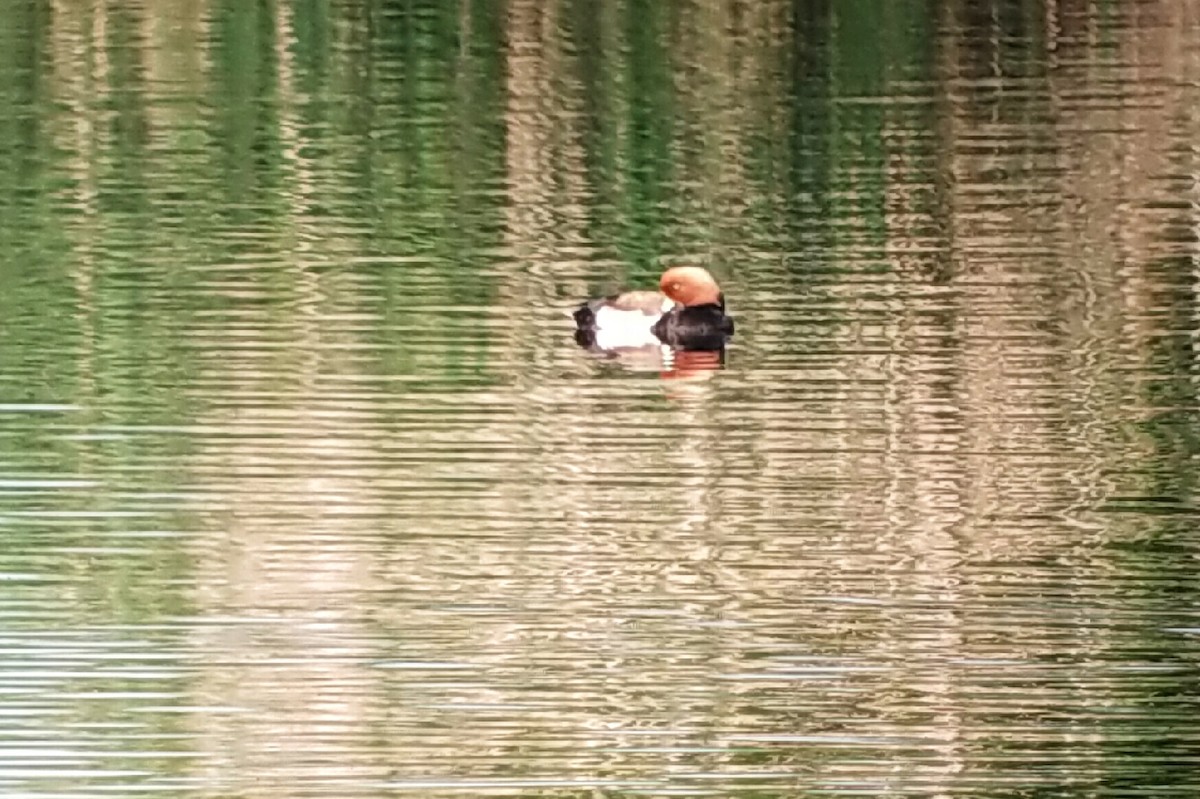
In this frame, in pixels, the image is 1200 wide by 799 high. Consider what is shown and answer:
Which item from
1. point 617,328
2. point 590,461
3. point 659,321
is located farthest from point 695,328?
point 590,461

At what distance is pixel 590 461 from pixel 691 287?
3.53m

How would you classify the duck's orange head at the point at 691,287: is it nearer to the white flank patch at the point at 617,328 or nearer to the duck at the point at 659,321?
the duck at the point at 659,321

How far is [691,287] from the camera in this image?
18.2 m

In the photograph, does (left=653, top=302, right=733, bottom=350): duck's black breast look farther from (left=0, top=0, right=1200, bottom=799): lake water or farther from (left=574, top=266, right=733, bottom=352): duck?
(left=0, top=0, right=1200, bottom=799): lake water

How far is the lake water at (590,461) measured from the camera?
437 inches

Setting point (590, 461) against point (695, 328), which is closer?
point (590, 461)

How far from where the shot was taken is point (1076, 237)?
848 inches

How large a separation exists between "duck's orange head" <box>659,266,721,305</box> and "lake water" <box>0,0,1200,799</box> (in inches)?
12.9

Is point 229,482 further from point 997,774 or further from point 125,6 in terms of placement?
point 125,6

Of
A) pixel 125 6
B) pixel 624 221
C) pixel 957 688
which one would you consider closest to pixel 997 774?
pixel 957 688

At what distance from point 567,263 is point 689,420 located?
4701 millimetres

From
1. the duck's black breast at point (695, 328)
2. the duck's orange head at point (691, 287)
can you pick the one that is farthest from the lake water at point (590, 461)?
the duck's orange head at point (691, 287)

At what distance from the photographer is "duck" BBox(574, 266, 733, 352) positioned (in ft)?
58.5

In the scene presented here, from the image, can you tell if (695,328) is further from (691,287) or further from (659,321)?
(691,287)
